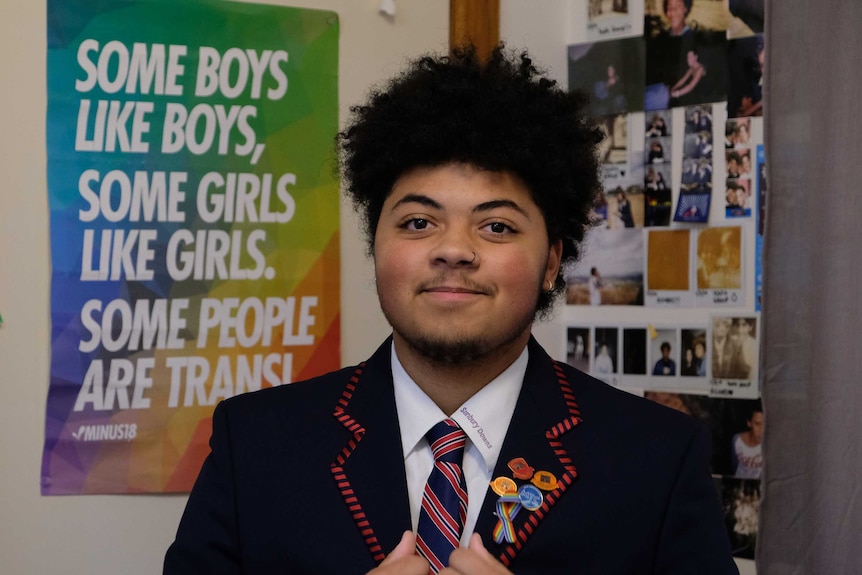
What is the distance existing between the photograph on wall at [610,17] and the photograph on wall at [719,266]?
0.48 m

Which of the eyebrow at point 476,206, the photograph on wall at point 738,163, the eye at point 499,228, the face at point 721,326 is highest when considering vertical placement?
the photograph on wall at point 738,163

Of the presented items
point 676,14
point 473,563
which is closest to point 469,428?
point 473,563

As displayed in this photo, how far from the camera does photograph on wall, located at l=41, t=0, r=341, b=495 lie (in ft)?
5.95

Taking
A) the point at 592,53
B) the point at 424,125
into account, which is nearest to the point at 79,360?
the point at 424,125

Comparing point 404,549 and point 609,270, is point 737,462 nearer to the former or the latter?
point 609,270

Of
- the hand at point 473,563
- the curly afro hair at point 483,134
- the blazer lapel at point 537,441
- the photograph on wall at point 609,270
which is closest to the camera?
the hand at point 473,563

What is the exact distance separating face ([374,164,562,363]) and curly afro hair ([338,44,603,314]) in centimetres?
3

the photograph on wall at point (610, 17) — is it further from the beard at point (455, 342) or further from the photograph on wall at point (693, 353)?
the beard at point (455, 342)

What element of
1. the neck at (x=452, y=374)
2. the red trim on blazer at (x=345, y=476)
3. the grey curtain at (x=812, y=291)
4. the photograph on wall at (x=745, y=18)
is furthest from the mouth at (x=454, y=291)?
the photograph on wall at (x=745, y=18)

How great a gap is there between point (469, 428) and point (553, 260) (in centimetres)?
30

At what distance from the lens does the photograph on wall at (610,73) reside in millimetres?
2127

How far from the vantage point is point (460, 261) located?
128 centimetres

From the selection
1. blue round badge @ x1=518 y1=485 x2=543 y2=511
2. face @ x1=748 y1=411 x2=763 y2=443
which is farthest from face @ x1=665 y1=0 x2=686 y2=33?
blue round badge @ x1=518 y1=485 x2=543 y2=511

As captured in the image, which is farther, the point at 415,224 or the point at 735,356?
the point at 735,356
